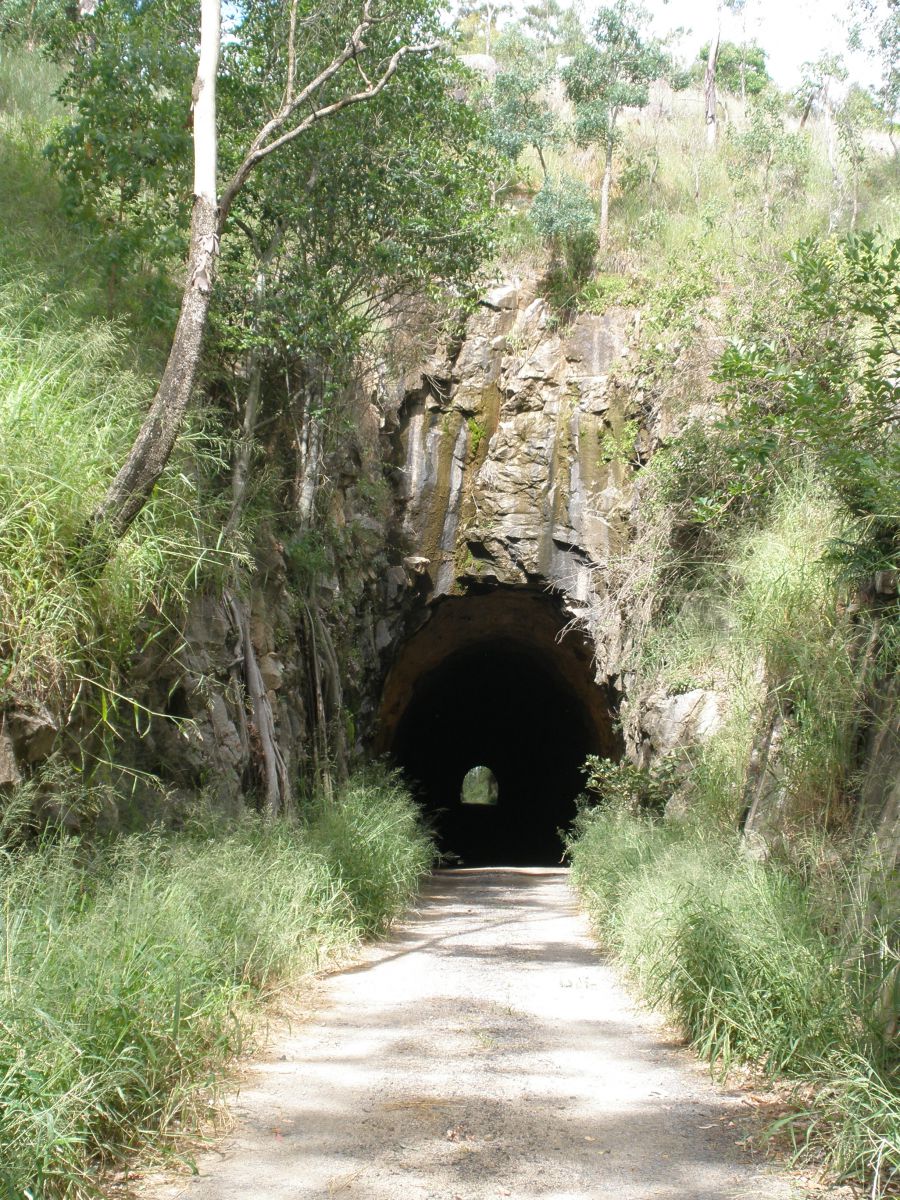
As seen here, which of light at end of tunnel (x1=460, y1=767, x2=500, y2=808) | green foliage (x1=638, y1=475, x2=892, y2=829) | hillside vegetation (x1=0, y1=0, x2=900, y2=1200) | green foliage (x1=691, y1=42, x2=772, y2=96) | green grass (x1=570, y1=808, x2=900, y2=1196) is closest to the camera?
green grass (x1=570, y1=808, x2=900, y2=1196)

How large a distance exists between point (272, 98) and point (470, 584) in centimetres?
719

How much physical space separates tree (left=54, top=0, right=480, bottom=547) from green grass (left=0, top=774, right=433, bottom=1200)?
1.77m

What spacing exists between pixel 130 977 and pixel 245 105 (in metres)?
7.67

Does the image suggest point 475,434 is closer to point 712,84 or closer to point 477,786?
point 712,84

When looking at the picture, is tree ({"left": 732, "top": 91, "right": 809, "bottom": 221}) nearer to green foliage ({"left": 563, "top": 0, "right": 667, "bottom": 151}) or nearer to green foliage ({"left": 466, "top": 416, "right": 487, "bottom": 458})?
green foliage ({"left": 563, "top": 0, "right": 667, "bottom": 151})

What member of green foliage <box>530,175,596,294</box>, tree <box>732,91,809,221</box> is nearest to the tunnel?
green foliage <box>530,175,596,294</box>

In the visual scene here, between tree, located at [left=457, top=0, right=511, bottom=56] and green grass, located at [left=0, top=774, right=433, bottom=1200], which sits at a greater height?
tree, located at [left=457, top=0, right=511, bottom=56]

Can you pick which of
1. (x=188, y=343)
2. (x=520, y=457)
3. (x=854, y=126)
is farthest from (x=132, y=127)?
(x=854, y=126)

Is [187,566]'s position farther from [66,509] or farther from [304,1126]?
[304,1126]

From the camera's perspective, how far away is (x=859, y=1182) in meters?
3.11

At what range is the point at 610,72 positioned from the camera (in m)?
17.2

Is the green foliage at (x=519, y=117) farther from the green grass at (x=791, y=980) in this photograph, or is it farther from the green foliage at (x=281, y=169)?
the green grass at (x=791, y=980)

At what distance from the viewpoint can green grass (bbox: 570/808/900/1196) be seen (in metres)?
3.25

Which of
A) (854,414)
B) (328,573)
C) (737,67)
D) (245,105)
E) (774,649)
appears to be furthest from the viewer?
(737,67)
